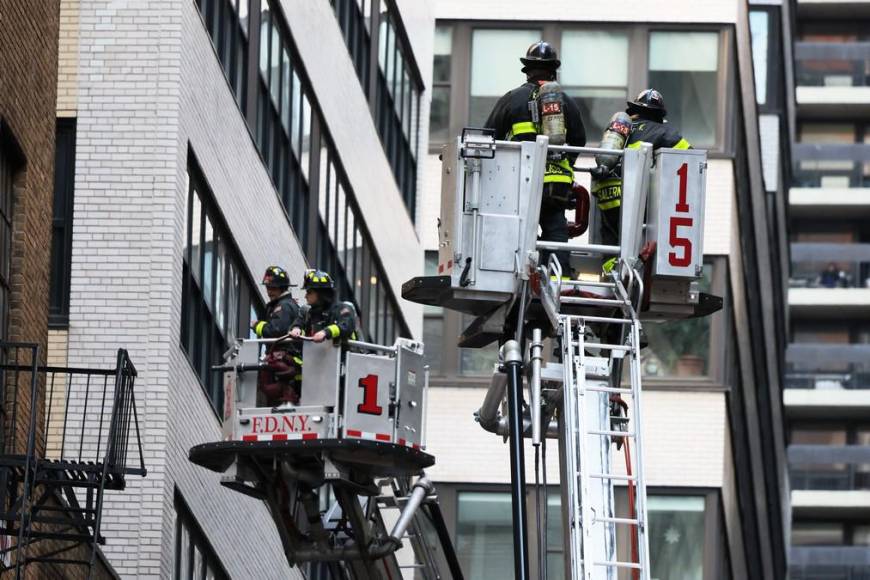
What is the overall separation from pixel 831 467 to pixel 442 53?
62.6m

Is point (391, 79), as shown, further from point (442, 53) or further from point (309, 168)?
point (309, 168)

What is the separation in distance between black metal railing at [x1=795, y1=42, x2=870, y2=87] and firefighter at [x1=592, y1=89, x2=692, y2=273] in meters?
92.2

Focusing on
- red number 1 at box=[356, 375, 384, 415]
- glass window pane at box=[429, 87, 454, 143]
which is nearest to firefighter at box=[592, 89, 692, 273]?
red number 1 at box=[356, 375, 384, 415]

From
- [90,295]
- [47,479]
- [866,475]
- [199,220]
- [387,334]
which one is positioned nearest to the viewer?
[47,479]

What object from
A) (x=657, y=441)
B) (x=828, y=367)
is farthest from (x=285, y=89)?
(x=828, y=367)

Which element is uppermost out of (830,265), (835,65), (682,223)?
(835,65)

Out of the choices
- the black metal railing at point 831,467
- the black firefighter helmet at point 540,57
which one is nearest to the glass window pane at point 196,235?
the black firefighter helmet at point 540,57

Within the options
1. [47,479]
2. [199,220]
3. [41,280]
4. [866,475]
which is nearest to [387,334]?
[199,220]

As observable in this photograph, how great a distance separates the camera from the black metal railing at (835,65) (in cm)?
11362

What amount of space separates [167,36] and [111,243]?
2317 mm

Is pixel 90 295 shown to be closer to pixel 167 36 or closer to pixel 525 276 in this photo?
pixel 167 36

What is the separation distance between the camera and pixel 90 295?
1032 inches

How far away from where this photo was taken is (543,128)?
22047 mm

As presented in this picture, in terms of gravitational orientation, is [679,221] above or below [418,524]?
above
